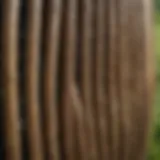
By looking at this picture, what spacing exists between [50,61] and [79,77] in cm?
3

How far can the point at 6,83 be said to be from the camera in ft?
1.33

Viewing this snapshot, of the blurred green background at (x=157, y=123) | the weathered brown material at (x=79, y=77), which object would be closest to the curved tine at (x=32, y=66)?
the weathered brown material at (x=79, y=77)

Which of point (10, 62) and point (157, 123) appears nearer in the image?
point (10, 62)

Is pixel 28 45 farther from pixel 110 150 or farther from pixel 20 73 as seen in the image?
pixel 110 150

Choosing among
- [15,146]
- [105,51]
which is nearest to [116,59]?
[105,51]

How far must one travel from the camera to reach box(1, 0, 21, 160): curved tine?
15.8 inches

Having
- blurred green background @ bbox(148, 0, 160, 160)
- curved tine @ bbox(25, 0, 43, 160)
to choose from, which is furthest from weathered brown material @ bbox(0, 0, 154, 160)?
blurred green background @ bbox(148, 0, 160, 160)

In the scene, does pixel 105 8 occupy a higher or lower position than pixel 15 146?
higher

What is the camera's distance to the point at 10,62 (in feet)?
1.32

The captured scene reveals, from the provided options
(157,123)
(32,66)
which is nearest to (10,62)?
(32,66)

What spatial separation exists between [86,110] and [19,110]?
67 mm

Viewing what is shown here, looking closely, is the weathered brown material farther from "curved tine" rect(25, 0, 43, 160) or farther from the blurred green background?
the blurred green background

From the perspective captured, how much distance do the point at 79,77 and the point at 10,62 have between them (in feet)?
0.22

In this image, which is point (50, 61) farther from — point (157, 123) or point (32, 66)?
point (157, 123)
